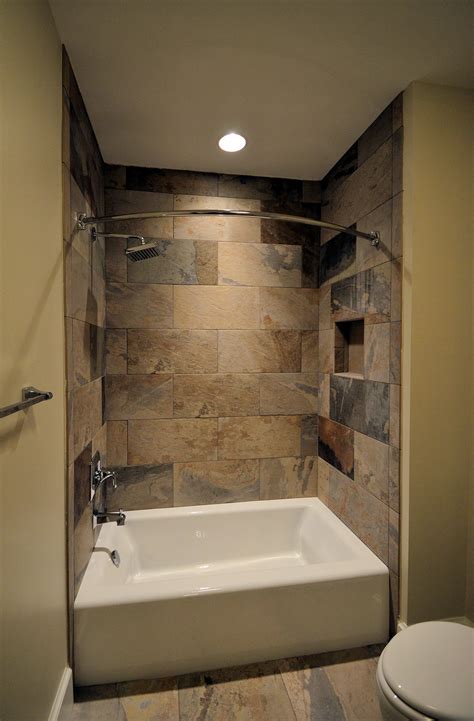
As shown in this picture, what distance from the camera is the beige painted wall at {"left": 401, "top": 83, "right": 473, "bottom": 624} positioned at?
1681 mm

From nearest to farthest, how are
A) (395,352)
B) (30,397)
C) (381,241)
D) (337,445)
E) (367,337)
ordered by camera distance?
1. (30,397)
2. (395,352)
3. (381,241)
4. (367,337)
5. (337,445)

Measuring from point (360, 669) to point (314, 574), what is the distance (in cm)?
44

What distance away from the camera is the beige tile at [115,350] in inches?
93.7

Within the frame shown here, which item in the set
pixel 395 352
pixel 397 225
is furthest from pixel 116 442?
pixel 397 225

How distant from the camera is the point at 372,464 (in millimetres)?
1967

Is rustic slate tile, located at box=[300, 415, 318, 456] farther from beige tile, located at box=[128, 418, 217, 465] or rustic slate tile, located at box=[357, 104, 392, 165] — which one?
rustic slate tile, located at box=[357, 104, 392, 165]

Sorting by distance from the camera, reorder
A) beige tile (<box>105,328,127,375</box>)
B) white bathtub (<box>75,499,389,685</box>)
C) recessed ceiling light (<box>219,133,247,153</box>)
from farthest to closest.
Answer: beige tile (<box>105,328,127,375</box>), recessed ceiling light (<box>219,133,247,153</box>), white bathtub (<box>75,499,389,685</box>)

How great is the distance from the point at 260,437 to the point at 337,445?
53 centimetres

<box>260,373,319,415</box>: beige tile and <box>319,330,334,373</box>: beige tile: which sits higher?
<box>319,330,334,373</box>: beige tile

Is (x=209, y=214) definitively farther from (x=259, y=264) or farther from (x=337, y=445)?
(x=337, y=445)

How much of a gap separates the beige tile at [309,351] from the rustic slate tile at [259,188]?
0.97 metres

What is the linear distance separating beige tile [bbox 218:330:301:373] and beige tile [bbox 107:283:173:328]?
0.40m

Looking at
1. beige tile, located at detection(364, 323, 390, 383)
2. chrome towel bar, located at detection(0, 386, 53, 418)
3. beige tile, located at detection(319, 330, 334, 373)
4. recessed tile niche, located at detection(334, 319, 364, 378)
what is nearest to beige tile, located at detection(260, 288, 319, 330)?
beige tile, located at detection(319, 330, 334, 373)

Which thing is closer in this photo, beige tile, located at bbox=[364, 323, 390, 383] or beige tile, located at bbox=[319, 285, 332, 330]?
beige tile, located at bbox=[364, 323, 390, 383]
